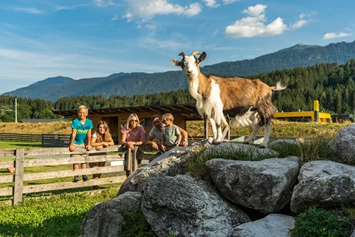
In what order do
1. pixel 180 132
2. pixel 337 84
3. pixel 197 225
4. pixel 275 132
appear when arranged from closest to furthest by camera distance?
pixel 197 225, pixel 180 132, pixel 275 132, pixel 337 84

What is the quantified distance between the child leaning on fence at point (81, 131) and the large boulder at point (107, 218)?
4133mm

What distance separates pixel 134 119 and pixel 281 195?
5.53 m

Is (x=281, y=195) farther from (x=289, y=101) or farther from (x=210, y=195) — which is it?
(x=289, y=101)

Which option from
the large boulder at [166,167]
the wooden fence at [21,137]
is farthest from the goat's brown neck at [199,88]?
the wooden fence at [21,137]

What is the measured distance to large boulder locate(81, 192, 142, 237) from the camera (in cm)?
574

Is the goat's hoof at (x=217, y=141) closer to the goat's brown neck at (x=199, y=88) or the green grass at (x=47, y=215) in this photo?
the goat's brown neck at (x=199, y=88)

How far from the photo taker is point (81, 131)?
1027 centimetres

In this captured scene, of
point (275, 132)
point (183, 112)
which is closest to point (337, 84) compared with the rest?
point (275, 132)

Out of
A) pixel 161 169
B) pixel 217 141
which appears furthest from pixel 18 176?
pixel 217 141

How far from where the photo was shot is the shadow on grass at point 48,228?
6.75 meters

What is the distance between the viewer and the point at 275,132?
33.9 metres

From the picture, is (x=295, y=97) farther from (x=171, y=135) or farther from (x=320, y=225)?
(x=320, y=225)

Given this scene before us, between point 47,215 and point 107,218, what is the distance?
277 cm

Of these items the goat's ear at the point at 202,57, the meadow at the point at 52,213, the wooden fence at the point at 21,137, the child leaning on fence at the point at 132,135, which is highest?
the goat's ear at the point at 202,57
